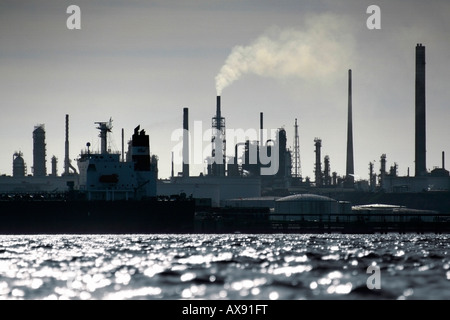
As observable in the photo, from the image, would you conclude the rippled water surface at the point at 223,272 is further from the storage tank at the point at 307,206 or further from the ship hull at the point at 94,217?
the storage tank at the point at 307,206

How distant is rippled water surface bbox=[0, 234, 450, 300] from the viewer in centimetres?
5472

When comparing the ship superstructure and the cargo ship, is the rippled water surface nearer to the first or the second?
the cargo ship

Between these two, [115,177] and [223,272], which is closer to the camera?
[223,272]

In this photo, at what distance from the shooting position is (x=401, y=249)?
97312 millimetres

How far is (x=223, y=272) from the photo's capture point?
68125 mm

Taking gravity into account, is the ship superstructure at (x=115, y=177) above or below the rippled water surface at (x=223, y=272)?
above

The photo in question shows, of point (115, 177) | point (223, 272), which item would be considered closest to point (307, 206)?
point (115, 177)

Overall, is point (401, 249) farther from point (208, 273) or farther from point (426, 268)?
point (208, 273)

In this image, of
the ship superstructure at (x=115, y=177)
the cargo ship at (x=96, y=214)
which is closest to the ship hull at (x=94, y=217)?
the cargo ship at (x=96, y=214)

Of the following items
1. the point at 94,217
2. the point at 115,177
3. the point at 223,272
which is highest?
the point at 115,177

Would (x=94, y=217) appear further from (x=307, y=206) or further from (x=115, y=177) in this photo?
(x=307, y=206)

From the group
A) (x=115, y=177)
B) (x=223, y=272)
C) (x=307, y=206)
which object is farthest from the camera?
(x=307, y=206)

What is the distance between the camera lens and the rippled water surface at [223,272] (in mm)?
54719
